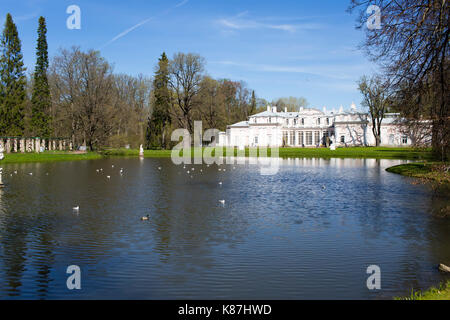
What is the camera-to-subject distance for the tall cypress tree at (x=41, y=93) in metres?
61.3

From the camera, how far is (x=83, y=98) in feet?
196

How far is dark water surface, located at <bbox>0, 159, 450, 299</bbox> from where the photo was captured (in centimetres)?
800

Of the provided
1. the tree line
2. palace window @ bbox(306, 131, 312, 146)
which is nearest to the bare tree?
the tree line

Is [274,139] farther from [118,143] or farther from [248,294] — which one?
[248,294]

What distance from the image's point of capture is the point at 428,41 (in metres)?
13.0

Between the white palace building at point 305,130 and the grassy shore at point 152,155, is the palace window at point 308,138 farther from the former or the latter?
the grassy shore at point 152,155

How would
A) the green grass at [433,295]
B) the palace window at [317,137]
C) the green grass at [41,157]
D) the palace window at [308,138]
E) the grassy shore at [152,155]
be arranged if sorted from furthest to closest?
the palace window at [308,138]
the palace window at [317,137]
the grassy shore at [152,155]
the green grass at [41,157]
the green grass at [433,295]

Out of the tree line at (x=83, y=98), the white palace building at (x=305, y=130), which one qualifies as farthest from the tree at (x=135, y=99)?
the white palace building at (x=305, y=130)

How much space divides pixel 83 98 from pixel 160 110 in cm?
1720

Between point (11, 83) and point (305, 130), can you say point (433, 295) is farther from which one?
point (305, 130)

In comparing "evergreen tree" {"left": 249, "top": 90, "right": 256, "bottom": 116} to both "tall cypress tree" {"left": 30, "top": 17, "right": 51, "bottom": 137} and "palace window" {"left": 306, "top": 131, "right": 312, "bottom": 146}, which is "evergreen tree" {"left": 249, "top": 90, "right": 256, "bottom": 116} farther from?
"tall cypress tree" {"left": 30, "top": 17, "right": 51, "bottom": 137}

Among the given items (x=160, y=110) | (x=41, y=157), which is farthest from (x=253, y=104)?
(x=41, y=157)
